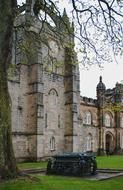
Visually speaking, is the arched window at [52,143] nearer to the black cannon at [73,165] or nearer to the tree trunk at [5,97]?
the black cannon at [73,165]

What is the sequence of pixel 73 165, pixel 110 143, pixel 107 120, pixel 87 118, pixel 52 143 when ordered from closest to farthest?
pixel 73 165
pixel 52 143
pixel 87 118
pixel 107 120
pixel 110 143

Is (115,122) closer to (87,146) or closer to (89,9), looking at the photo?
(87,146)

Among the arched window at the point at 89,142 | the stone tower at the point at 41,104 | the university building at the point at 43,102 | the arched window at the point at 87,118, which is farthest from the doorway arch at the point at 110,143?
the stone tower at the point at 41,104

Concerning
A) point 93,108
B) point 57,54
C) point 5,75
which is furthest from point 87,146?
point 5,75

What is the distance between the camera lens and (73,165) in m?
20.1

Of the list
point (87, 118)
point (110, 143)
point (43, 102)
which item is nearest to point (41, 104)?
point (43, 102)

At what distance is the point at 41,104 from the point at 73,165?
666 inches

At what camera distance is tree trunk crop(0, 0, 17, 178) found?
13.5m

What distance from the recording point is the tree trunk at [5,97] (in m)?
13.5

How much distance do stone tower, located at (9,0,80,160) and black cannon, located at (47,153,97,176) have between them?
Result: 44.7 ft

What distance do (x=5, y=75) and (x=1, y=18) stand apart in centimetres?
223

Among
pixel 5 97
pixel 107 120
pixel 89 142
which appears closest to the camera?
pixel 5 97

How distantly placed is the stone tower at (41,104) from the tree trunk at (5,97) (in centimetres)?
1831

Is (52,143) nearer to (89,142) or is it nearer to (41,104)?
(41,104)
